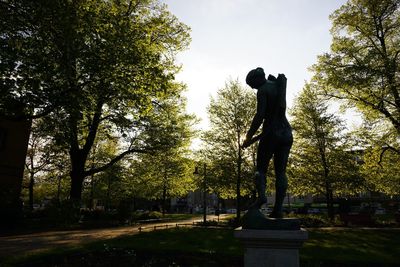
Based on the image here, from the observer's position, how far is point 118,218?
96.2 ft

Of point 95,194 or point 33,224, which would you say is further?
point 95,194

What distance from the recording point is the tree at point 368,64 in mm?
20984

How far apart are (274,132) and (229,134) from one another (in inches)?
906

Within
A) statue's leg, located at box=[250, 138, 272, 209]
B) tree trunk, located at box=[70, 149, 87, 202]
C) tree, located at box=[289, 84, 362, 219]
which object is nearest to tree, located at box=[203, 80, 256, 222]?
tree, located at box=[289, 84, 362, 219]

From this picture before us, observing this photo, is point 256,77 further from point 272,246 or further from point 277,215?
point 272,246

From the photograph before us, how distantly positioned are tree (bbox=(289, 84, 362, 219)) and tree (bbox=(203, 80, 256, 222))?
5179 mm

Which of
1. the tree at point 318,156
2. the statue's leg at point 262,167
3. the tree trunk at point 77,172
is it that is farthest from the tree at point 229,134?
the statue's leg at point 262,167

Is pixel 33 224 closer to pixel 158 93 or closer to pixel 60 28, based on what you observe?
pixel 158 93

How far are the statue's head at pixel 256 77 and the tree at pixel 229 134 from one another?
21.6 meters

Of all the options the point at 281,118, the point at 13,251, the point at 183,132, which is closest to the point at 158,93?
the point at 13,251

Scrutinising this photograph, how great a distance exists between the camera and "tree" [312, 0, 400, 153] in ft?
68.8

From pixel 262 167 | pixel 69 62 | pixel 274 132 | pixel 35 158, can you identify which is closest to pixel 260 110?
pixel 274 132

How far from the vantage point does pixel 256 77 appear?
20.6 feet

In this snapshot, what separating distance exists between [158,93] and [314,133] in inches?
745
